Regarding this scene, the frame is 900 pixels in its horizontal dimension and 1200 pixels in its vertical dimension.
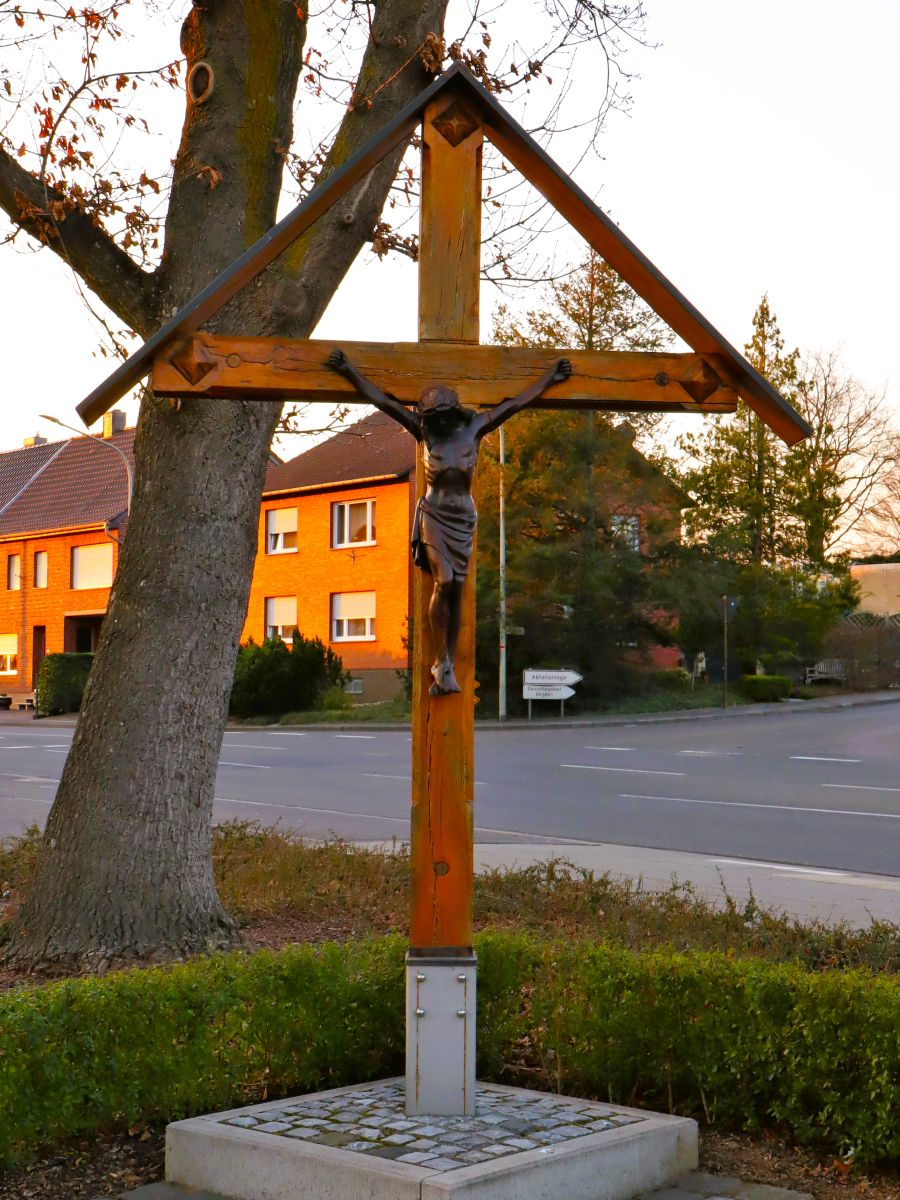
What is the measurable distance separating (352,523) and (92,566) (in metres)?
12.2

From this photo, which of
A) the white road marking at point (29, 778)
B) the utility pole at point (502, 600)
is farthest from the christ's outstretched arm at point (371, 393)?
the utility pole at point (502, 600)

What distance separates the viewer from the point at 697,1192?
14.5 feet

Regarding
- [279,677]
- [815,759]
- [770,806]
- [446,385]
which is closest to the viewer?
[446,385]

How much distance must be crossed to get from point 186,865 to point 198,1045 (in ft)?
9.04

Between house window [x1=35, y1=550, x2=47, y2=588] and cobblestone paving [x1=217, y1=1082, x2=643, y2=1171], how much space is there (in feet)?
174

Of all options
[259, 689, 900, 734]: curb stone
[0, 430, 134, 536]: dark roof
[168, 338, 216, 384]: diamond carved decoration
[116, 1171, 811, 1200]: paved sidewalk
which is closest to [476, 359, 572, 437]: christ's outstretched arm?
[168, 338, 216, 384]: diamond carved decoration

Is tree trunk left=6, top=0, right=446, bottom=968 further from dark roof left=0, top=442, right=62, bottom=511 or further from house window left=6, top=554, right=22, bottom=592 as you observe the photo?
dark roof left=0, top=442, right=62, bottom=511

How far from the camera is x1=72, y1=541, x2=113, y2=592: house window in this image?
173 ft

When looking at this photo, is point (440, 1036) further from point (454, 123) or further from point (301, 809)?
point (301, 809)

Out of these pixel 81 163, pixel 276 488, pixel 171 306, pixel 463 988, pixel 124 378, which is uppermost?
pixel 276 488

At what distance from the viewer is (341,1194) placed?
411cm

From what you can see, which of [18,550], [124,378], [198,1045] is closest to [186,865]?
[198,1045]

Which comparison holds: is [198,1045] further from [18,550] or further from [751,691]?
[18,550]

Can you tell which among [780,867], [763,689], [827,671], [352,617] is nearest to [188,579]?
[780,867]
